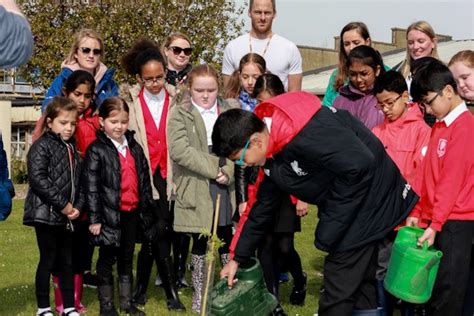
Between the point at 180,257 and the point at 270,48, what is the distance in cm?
229

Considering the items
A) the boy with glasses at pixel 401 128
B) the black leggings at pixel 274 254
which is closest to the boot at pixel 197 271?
the black leggings at pixel 274 254

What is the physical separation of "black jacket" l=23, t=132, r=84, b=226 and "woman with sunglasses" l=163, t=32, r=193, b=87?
60.5 inches

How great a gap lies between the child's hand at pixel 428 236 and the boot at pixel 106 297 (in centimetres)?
267

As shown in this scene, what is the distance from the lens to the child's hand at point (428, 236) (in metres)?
5.09

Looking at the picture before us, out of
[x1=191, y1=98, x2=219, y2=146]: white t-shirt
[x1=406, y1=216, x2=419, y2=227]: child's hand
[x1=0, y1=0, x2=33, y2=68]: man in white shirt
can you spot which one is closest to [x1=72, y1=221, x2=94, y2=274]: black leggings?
[x1=191, y1=98, x2=219, y2=146]: white t-shirt

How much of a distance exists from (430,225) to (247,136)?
1.48 meters

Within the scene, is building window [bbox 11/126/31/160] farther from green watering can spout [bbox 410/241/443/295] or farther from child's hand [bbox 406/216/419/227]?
green watering can spout [bbox 410/241/443/295]

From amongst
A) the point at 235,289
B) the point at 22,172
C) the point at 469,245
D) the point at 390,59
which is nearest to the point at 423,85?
the point at 469,245

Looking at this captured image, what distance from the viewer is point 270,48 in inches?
299

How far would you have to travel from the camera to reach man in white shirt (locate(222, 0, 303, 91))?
7.55 meters

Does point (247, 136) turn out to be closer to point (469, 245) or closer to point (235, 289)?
point (235, 289)

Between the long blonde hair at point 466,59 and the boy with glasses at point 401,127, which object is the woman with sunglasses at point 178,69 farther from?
the long blonde hair at point 466,59

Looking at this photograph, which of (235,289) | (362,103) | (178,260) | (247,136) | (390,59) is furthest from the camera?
(390,59)

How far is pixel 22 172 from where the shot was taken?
947 inches
